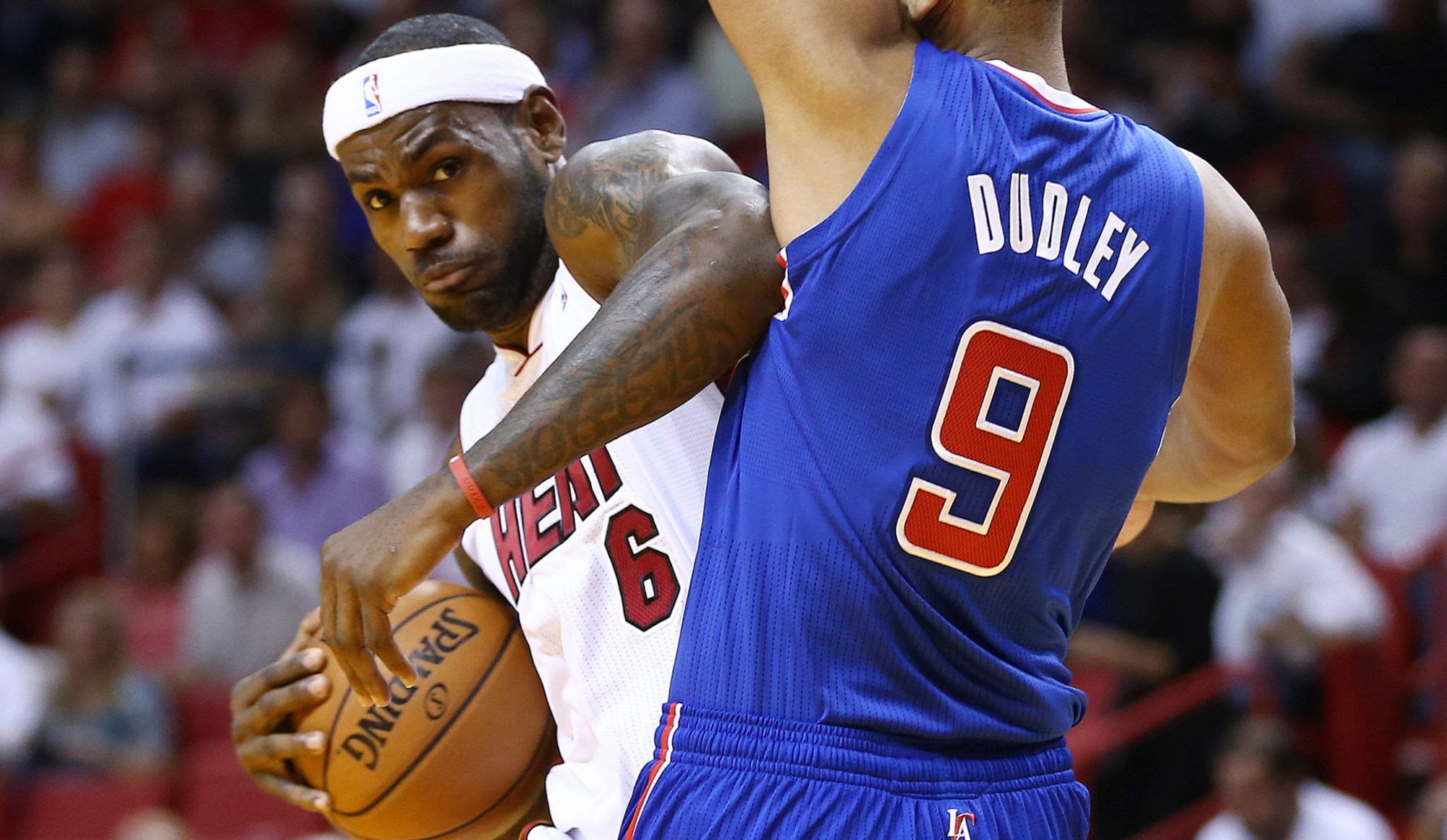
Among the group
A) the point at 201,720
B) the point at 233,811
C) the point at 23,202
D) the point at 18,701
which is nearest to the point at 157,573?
the point at 18,701

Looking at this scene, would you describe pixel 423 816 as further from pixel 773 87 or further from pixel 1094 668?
pixel 1094 668

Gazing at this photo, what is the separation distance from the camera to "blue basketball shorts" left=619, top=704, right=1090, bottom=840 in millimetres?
2197

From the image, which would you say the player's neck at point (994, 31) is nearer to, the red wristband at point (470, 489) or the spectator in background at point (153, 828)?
the red wristband at point (470, 489)

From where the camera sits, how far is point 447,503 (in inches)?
86.8

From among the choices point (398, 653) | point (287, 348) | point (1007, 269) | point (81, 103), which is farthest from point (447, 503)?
point (81, 103)

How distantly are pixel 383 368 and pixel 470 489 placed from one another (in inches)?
300

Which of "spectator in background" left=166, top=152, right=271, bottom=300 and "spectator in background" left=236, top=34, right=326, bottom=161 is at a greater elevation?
"spectator in background" left=236, top=34, right=326, bottom=161

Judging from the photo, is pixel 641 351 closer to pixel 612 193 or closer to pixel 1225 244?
pixel 612 193

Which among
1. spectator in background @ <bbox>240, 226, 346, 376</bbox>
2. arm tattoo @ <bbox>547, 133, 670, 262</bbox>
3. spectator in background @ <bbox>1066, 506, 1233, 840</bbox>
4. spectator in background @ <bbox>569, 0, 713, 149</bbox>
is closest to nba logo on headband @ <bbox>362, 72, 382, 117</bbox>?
arm tattoo @ <bbox>547, 133, 670, 262</bbox>

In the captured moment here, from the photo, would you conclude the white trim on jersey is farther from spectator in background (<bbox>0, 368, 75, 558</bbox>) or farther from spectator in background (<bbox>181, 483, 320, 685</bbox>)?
spectator in background (<bbox>0, 368, 75, 558</bbox>)

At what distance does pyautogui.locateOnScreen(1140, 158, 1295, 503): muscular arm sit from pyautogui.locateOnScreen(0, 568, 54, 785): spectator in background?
6.49 m

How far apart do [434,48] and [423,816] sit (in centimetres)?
133

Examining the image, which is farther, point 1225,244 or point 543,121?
point 543,121

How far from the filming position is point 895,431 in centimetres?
217
